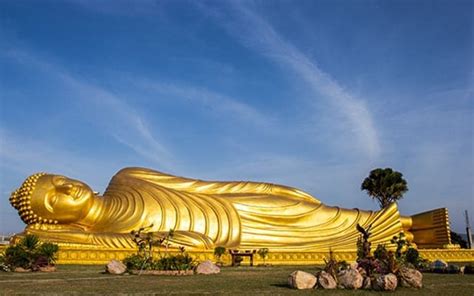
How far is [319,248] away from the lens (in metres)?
13.7

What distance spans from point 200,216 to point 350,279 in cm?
741

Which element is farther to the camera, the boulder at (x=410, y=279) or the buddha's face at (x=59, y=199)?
the buddha's face at (x=59, y=199)

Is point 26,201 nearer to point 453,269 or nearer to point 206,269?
point 206,269

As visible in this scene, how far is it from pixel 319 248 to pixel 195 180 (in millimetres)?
4114

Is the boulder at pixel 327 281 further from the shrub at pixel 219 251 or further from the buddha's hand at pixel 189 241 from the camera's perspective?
the buddha's hand at pixel 189 241

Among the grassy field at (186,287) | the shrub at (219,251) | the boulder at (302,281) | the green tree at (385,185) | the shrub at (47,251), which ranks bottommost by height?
the grassy field at (186,287)

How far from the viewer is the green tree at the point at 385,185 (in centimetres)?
2592

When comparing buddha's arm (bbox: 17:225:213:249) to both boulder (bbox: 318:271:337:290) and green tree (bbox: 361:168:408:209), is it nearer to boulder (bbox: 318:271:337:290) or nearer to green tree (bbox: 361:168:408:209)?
boulder (bbox: 318:271:337:290)

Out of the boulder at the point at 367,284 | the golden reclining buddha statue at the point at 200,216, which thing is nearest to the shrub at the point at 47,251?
the golden reclining buddha statue at the point at 200,216

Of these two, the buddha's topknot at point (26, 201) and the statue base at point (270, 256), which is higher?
the buddha's topknot at point (26, 201)

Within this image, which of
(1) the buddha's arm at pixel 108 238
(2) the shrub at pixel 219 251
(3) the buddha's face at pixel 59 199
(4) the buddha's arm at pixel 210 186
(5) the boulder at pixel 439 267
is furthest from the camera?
(4) the buddha's arm at pixel 210 186

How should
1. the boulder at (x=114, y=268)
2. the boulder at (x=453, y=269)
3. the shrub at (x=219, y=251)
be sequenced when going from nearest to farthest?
the boulder at (x=114, y=268) → the boulder at (x=453, y=269) → the shrub at (x=219, y=251)

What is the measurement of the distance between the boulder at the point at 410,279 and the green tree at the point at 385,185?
1960cm

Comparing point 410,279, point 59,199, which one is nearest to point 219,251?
point 59,199
